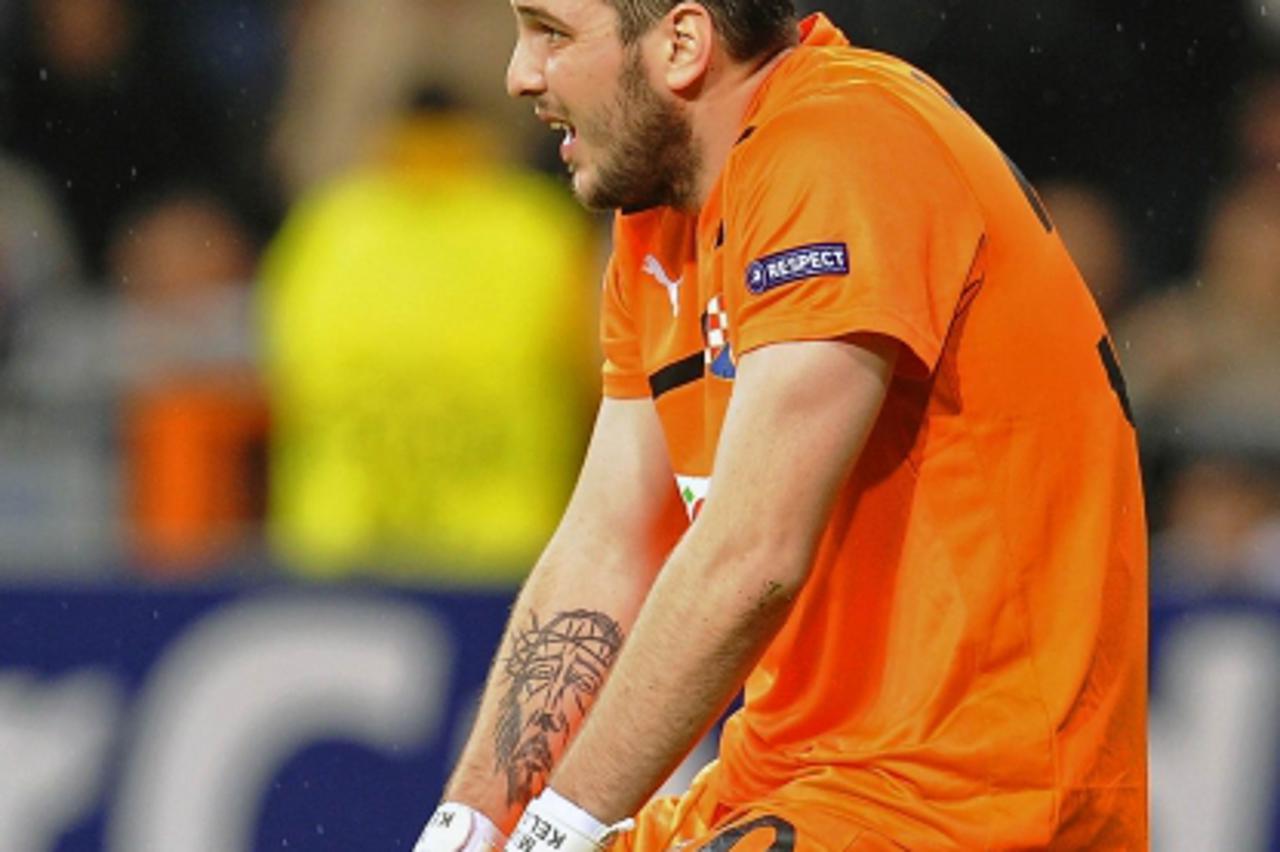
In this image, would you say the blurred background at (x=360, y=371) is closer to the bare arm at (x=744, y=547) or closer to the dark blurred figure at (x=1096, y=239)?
the dark blurred figure at (x=1096, y=239)

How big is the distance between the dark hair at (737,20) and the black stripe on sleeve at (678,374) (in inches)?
18.3

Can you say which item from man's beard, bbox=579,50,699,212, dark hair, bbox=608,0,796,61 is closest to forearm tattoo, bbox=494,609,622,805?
man's beard, bbox=579,50,699,212

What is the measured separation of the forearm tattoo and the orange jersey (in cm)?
58

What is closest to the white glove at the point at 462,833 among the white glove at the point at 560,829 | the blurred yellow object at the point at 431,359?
the white glove at the point at 560,829

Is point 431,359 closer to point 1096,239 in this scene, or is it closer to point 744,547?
point 1096,239

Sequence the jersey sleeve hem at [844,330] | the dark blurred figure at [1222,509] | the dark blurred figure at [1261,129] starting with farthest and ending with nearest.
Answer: the dark blurred figure at [1261,129]
the dark blurred figure at [1222,509]
the jersey sleeve hem at [844,330]

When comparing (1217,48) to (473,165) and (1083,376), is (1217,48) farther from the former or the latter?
(1083,376)

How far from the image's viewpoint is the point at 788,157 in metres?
3.50

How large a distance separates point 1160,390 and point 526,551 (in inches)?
80.2

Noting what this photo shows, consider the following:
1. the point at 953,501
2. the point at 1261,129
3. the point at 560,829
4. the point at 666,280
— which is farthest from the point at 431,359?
the point at 953,501

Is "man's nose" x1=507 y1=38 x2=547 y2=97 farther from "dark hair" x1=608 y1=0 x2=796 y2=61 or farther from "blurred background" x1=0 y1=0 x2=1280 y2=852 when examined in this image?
"blurred background" x1=0 y1=0 x2=1280 y2=852

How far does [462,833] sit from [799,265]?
118cm

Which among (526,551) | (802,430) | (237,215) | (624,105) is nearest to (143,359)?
(237,215)

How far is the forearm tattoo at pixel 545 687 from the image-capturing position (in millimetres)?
4145
